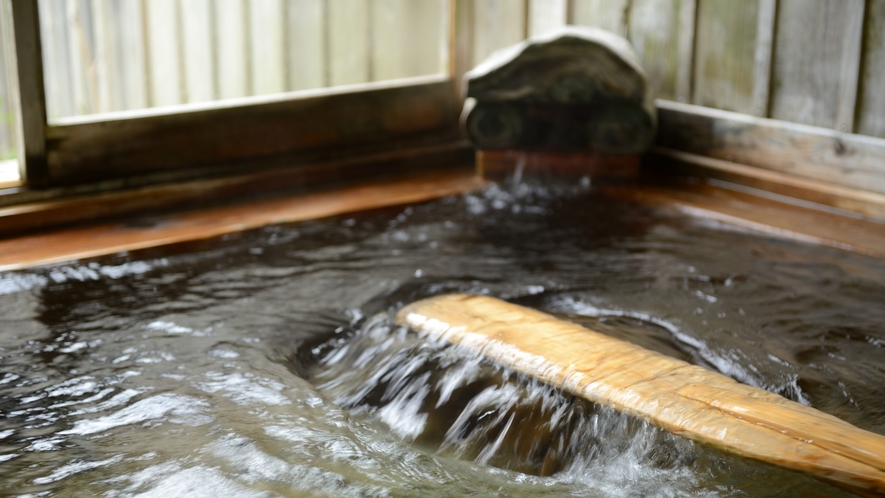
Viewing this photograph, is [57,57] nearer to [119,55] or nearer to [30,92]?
[119,55]

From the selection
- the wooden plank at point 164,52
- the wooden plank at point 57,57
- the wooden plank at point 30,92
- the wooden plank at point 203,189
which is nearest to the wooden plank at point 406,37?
the wooden plank at point 203,189

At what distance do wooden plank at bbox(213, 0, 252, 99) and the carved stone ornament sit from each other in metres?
1.05

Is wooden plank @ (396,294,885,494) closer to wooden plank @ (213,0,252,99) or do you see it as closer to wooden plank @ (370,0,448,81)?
wooden plank @ (213,0,252,99)

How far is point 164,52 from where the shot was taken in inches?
153

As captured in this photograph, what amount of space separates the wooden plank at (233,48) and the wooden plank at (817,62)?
90.3 inches

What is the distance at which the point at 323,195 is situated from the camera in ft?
12.5

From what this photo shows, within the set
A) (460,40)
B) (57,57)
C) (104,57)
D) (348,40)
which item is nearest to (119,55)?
(104,57)

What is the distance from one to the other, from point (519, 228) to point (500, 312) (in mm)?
1016

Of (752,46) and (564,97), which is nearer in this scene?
(752,46)

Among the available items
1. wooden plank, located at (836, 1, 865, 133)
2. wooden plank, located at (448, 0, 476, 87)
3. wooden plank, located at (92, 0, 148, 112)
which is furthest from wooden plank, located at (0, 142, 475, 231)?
wooden plank, located at (836, 1, 865, 133)

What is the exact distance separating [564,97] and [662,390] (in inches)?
82.6

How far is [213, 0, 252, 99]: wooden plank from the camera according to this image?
3914mm

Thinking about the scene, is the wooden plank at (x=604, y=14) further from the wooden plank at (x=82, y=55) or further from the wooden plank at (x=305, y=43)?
the wooden plank at (x=82, y=55)

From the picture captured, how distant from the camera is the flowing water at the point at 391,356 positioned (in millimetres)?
1741
